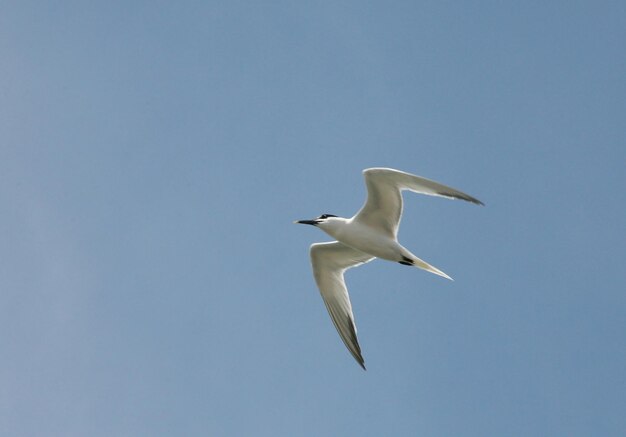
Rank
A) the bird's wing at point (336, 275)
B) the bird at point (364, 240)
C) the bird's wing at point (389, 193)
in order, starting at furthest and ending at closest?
the bird's wing at point (336, 275) → the bird at point (364, 240) → the bird's wing at point (389, 193)

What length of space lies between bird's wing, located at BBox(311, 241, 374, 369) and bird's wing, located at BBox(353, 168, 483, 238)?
44.1 inches

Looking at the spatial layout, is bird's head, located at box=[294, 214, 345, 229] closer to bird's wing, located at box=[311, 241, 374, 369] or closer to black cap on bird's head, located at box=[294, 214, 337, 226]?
black cap on bird's head, located at box=[294, 214, 337, 226]

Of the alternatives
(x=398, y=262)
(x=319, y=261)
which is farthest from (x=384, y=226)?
(x=319, y=261)

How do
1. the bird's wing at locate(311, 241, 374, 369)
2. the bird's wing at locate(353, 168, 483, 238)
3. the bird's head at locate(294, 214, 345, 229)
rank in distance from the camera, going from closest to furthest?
the bird's wing at locate(353, 168, 483, 238) < the bird's head at locate(294, 214, 345, 229) < the bird's wing at locate(311, 241, 374, 369)

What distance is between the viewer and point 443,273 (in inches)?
553

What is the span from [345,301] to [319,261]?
0.86 metres

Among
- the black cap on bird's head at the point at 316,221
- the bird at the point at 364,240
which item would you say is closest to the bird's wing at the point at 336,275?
the bird at the point at 364,240

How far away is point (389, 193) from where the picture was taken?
14.0m

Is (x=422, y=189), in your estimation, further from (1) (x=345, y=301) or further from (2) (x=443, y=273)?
(1) (x=345, y=301)

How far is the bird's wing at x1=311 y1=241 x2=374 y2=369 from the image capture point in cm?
1528

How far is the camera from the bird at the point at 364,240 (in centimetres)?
1366

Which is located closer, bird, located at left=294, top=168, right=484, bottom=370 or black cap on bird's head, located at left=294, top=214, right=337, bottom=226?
bird, located at left=294, top=168, right=484, bottom=370

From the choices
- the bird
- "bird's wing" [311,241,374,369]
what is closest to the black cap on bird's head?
the bird

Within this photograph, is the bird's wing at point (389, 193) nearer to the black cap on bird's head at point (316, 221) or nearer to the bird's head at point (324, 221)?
the bird's head at point (324, 221)
